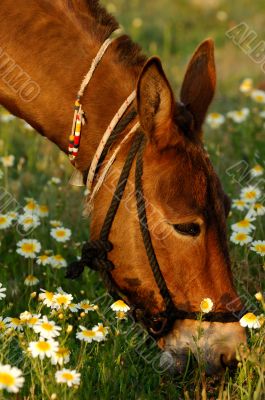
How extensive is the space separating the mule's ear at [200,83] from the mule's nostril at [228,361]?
101cm

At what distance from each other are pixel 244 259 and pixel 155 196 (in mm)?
1114

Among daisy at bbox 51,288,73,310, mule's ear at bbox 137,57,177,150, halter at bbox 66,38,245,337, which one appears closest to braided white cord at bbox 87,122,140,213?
halter at bbox 66,38,245,337

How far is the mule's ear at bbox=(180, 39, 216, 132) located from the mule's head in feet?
0.90

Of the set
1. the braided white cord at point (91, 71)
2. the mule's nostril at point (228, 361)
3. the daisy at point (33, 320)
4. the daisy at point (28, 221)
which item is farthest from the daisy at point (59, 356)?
the daisy at point (28, 221)

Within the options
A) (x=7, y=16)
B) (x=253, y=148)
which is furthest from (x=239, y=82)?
(x=7, y=16)

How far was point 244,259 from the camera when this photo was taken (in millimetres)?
4000

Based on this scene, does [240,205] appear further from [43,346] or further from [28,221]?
[43,346]

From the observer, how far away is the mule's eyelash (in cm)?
301

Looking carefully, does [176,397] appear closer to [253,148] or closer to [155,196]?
[155,196]

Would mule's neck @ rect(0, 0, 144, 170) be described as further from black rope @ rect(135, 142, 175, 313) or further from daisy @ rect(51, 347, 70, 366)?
daisy @ rect(51, 347, 70, 366)

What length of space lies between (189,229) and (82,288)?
121 centimetres

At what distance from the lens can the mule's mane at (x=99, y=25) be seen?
3.30 meters

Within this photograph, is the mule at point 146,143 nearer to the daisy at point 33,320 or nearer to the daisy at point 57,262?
the daisy at point 33,320

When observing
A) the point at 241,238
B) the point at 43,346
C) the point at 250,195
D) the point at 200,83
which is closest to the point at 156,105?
the point at 200,83
